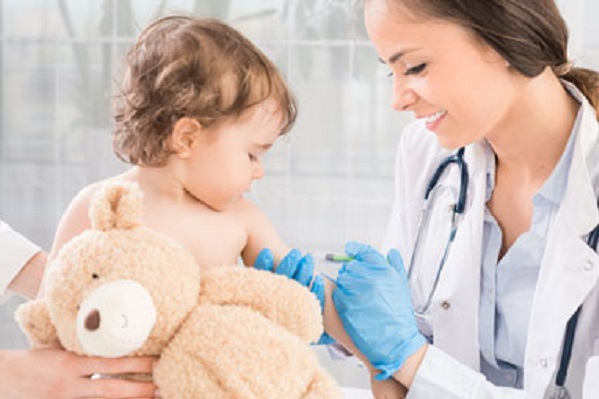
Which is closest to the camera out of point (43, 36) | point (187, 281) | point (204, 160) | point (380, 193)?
point (187, 281)

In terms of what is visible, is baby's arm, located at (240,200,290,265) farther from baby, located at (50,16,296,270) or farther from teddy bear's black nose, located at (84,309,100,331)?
teddy bear's black nose, located at (84,309,100,331)

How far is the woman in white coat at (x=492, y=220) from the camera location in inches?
65.1

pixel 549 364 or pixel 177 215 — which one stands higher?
pixel 177 215

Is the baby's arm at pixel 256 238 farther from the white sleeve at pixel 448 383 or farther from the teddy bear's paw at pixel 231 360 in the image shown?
the white sleeve at pixel 448 383

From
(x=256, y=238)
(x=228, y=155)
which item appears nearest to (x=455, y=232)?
(x=256, y=238)

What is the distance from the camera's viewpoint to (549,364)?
1727 mm

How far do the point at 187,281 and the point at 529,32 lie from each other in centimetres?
90

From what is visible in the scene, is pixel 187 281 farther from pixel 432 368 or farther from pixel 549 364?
pixel 549 364

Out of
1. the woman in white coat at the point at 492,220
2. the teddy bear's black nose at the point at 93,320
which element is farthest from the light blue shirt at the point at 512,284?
the teddy bear's black nose at the point at 93,320

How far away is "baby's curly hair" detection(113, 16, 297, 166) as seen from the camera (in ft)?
4.39

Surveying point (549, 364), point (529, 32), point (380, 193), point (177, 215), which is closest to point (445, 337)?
point (549, 364)

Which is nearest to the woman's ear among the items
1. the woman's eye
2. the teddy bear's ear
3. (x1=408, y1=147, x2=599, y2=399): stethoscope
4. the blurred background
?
the teddy bear's ear

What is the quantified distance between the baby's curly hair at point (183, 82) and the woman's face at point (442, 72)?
369 mm

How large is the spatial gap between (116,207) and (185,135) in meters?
0.19
